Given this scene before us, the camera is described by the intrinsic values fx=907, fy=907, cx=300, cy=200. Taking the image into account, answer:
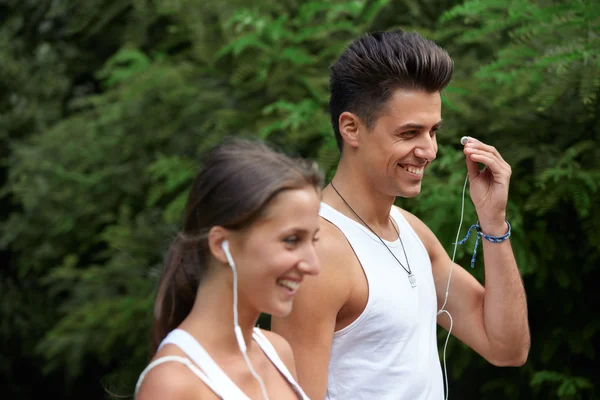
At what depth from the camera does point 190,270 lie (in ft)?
6.48

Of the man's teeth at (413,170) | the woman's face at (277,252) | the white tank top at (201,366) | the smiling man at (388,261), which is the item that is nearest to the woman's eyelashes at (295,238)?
the woman's face at (277,252)

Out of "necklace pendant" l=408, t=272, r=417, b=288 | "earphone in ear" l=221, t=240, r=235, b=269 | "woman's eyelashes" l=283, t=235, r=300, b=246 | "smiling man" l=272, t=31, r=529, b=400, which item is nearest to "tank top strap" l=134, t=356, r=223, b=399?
"earphone in ear" l=221, t=240, r=235, b=269

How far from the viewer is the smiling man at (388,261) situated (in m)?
2.49

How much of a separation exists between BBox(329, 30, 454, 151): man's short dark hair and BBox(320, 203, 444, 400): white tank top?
13.4 inches

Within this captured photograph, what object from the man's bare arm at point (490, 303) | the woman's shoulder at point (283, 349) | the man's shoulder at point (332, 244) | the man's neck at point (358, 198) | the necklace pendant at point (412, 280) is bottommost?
the man's bare arm at point (490, 303)

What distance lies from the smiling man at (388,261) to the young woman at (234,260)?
20.3 inches

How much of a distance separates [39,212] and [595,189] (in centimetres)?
472

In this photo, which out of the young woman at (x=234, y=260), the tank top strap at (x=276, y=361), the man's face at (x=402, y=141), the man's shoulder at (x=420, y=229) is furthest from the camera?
the man's shoulder at (x=420, y=229)

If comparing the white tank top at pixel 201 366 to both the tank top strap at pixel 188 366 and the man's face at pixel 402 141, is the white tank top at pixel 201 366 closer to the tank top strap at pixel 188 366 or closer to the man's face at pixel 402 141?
the tank top strap at pixel 188 366

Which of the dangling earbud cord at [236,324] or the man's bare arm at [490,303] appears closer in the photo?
the dangling earbud cord at [236,324]

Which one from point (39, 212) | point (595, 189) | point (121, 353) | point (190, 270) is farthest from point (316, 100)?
point (190, 270)

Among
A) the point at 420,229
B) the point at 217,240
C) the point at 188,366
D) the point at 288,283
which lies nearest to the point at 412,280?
the point at 420,229

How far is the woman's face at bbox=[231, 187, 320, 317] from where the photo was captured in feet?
6.18

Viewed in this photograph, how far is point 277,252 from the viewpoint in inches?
74.2
